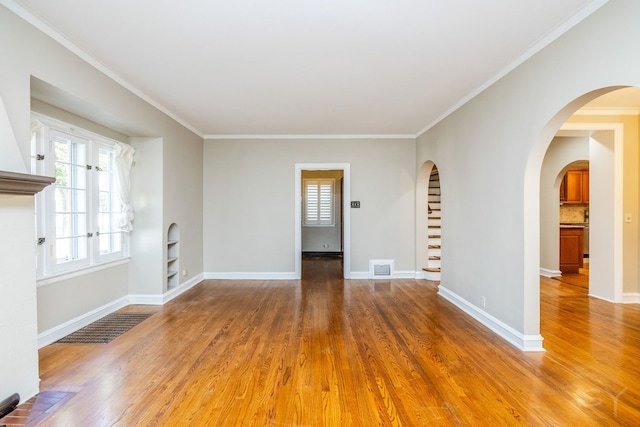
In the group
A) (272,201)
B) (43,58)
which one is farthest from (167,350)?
(272,201)

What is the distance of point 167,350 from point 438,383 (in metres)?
2.44

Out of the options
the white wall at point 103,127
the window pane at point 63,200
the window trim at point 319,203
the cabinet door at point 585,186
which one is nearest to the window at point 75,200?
the window pane at point 63,200

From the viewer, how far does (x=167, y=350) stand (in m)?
2.91

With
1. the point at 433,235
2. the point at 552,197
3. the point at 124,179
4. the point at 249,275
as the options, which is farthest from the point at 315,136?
the point at 552,197

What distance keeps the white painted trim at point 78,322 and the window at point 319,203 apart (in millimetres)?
5714

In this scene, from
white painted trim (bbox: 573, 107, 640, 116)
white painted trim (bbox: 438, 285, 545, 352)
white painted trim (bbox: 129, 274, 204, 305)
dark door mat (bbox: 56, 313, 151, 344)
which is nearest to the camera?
white painted trim (bbox: 438, 285, 545, 352)

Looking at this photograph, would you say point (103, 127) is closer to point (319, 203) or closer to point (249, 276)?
point (249, 276)

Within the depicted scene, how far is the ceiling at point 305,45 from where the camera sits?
2.21m

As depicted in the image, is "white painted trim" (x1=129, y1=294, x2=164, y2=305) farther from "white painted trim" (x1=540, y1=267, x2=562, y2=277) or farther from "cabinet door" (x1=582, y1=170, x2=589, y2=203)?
"cabinet door" (x1=582, y1=170, x2=589, y2=203)

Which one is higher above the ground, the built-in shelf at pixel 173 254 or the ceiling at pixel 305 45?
the ceiling at pixel 305 45

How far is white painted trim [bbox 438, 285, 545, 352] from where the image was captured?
2854 millimetres

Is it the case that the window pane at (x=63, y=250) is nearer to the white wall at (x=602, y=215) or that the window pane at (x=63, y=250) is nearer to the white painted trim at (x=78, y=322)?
the white painted trim at (x=78, y=322)

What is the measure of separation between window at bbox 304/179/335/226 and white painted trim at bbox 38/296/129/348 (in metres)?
5.71

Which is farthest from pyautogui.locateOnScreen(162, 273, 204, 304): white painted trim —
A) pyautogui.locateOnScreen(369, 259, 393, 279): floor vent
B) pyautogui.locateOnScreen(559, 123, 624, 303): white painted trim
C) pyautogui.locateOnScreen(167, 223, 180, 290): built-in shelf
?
pyautogui.locateOnScreen(559, 123, 624, 303): white painted trim
